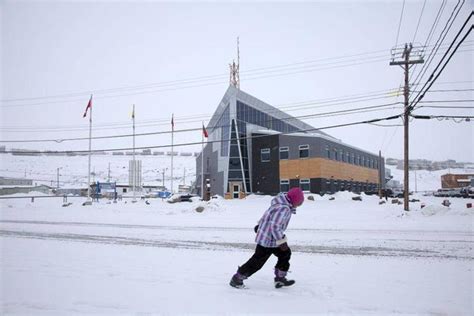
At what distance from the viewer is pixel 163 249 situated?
9188mm

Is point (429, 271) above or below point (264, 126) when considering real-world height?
below

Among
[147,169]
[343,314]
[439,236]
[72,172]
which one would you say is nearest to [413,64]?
[439,236]

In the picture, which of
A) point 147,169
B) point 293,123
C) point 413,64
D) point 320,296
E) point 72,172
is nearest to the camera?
point 320,296

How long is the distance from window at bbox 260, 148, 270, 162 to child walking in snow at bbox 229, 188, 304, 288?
37398mm

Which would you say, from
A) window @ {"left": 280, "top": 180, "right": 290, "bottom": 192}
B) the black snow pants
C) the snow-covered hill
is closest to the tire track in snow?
the black snow pants

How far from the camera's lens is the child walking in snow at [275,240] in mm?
5375

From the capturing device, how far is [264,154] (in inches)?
1699

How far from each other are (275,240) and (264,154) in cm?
3794

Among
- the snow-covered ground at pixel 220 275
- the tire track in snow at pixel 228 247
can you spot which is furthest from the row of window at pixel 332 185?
the tire track in snow at pixel 228 247

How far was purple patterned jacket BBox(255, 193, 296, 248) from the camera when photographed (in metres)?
5.35

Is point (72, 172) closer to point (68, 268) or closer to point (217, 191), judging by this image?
point (217, 191)

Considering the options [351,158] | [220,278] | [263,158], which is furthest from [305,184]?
[220,278]

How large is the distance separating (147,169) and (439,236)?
5514 inches

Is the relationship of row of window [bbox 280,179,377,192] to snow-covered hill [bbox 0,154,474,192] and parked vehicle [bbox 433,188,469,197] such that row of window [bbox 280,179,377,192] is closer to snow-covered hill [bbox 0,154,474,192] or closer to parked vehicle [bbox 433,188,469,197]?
parked vehicle [bbox 433,188,469,197]
